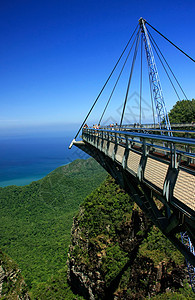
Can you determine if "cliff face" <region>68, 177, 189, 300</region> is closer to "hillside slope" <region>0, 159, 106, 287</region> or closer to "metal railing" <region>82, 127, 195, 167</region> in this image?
"hillside slope" <region>0, 159, 106, 287</region>

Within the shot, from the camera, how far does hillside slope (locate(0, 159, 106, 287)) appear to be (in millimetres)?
44844

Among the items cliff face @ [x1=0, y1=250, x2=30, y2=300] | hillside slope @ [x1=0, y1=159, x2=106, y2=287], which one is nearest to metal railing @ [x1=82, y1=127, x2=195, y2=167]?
cliff face @ [x1=0, y1=250, x2=30, y2=300]

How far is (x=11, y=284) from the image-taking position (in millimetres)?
19797

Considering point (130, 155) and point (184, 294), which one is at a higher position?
point (130, 155)

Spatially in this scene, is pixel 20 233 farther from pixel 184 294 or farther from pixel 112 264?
pixel 184 294

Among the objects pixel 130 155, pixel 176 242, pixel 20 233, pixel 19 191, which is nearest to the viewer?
pixel 176 242

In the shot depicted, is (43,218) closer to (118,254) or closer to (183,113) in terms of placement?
(118,254)

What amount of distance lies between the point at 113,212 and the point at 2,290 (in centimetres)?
1669

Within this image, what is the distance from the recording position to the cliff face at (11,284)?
18828 mm

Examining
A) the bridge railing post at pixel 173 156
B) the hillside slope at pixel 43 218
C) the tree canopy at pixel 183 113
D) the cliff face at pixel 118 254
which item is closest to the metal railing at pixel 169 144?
the bridge railing post at pixel 173 156

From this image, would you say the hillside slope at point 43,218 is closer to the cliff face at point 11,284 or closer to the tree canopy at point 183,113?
the cliff face at point 11,284

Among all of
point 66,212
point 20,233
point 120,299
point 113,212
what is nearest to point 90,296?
point 120,299

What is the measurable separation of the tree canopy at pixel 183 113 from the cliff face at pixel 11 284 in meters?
42.0

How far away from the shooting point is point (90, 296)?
2742 centimetres
